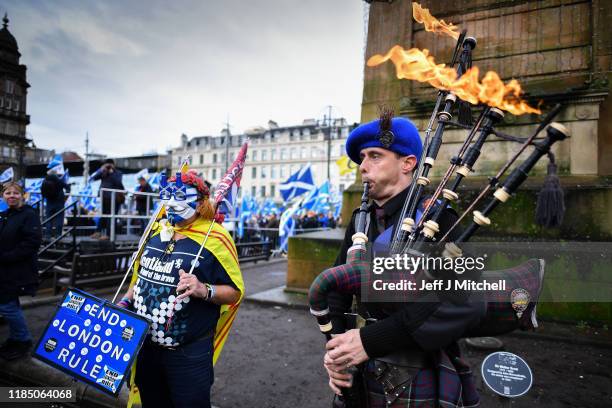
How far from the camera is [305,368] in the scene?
4438 mm

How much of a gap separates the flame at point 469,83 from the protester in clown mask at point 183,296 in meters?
1.88

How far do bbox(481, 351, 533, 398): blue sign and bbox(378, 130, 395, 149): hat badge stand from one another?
1.52 metres

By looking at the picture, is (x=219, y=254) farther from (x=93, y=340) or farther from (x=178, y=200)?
(x=93, y=340)

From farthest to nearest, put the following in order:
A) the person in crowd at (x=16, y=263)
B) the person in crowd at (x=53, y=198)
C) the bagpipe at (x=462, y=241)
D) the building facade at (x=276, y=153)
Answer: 1. the building facade at (x=276, y=153)
2. the person in crowd at (x=53, y=198)
3. the person in crowd at (x=16, y=263)
4. the bagpipe at (x=462, y=241)

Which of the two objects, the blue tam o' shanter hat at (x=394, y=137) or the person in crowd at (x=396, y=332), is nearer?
the person in crowd at (x=396, y=332)

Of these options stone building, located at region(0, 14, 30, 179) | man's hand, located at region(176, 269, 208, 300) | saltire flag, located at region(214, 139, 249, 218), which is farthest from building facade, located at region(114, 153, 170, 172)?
man's hand, located at region(176, 269, 208, 300)

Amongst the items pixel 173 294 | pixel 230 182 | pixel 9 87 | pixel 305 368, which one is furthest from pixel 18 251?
pixel 9 87

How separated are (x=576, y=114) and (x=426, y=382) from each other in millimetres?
6584

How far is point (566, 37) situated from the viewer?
6.34 metres

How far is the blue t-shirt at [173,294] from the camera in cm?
263

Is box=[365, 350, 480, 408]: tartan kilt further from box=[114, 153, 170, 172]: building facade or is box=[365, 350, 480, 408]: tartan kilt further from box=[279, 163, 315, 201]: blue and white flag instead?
box=[114, 153, 170, 172]: building facade

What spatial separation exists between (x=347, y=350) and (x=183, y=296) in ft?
4.74

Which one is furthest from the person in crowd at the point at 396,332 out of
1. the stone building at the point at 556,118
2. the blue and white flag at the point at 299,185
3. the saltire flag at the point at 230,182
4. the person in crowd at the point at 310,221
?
the person in crowd at the point at 310,221

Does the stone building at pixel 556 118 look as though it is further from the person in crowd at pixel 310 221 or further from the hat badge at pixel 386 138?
the person in crowd at pixel 310 221
